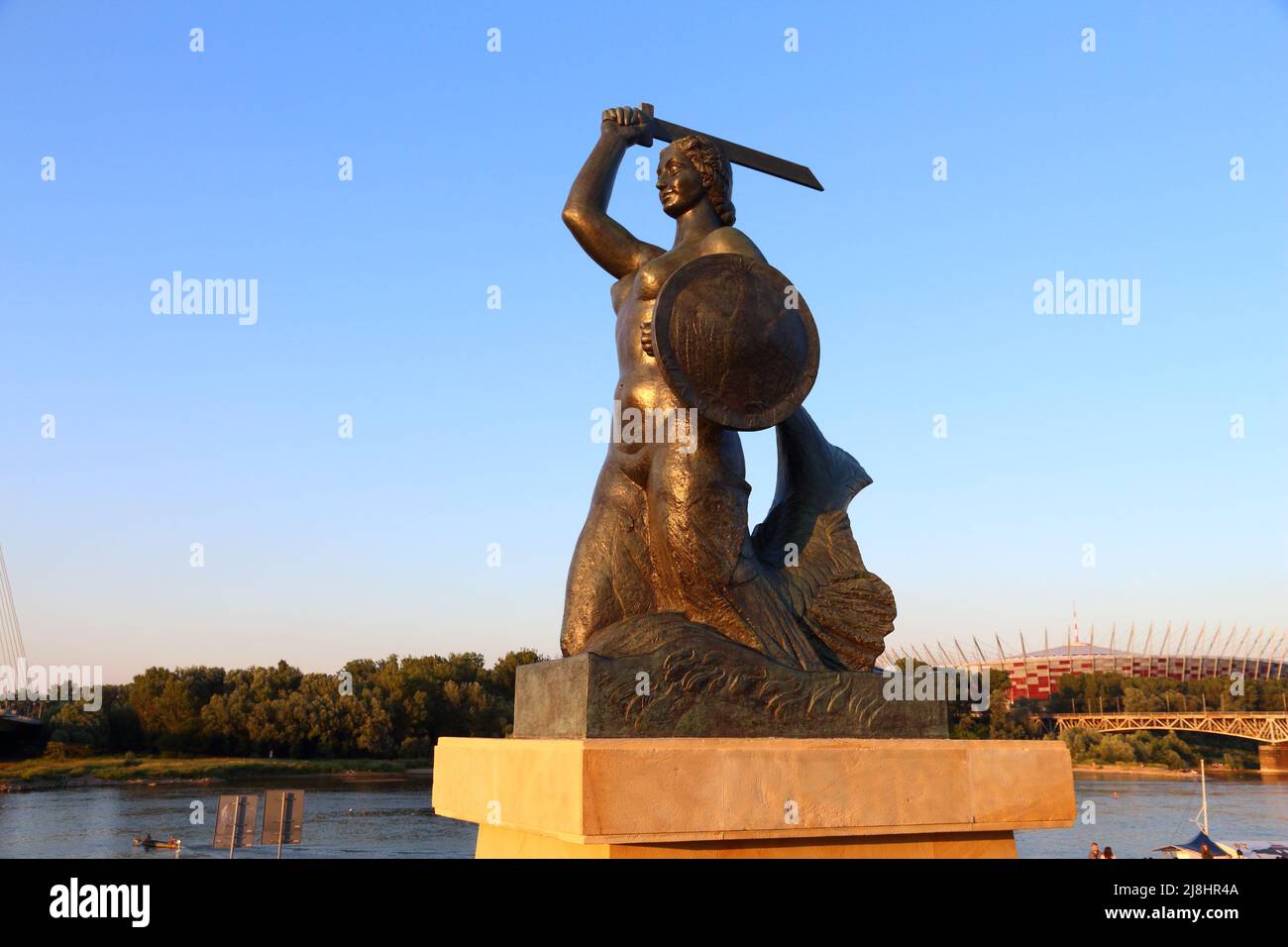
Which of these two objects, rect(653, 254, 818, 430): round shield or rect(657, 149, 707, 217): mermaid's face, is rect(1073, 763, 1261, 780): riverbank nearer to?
rect(657, 149, 707, 217): mermaid's face

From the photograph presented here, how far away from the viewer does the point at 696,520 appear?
5574mm

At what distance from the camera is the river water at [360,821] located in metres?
31.6

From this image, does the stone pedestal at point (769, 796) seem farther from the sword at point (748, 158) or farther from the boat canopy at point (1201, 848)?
the boat canopy at point (1201, 848)

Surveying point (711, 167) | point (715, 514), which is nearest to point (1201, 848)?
point (715, 514)

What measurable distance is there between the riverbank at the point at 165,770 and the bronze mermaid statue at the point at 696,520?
47463mm

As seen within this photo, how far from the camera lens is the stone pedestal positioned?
4.57 m

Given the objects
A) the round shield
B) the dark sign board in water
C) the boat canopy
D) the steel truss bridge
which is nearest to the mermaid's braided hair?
the round shield

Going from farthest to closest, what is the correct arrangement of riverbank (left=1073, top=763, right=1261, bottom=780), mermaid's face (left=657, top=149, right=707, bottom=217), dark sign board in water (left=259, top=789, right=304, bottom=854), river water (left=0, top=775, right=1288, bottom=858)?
riverbank (left=1073, top=763, right=1261, bottom=780), river water (left=0, top=775, right=1288, bottom=858), dark sign board in water (left=259, top=789, right=304, bottom=854), mermaid's face (left=657, top=149, right=707, bottom=217)

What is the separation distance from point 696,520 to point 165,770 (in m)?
49.3

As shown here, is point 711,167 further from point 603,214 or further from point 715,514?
point 715,514
